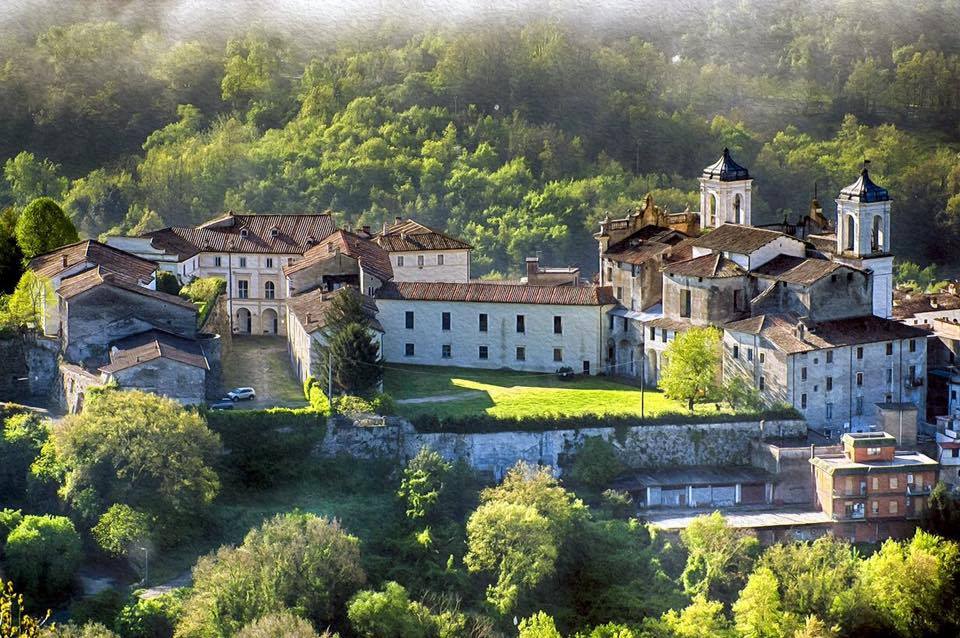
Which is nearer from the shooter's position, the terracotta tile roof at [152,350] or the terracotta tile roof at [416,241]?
the terracotta tile roof at [152,350]

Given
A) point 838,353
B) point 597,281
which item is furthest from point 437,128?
point 838,353

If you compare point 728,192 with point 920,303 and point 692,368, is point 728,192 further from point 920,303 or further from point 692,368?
point 692,368

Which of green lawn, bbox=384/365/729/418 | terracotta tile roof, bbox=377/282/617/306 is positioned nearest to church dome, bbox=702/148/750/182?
terracotta tile roof, bbox=377/282/617/306

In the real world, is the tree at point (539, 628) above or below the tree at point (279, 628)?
below

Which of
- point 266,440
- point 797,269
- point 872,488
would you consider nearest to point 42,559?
point 266,440

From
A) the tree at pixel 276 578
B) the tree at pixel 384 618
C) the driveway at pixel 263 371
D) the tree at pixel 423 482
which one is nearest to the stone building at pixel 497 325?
the driveway at pixel 263 371

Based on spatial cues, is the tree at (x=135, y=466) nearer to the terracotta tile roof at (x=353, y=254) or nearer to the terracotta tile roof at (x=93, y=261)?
the terracotta tile roof at (x=93, y=261)
